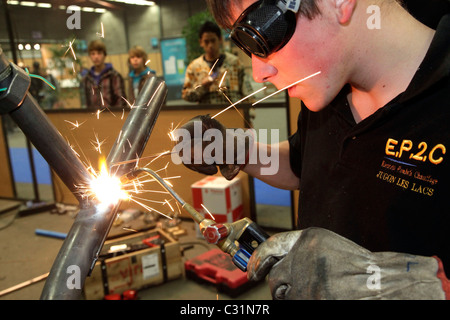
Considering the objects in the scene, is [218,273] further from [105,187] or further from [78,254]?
[78,254]

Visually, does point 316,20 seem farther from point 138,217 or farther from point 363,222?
point 138,217

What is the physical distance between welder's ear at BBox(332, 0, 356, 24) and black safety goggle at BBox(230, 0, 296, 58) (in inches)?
4.1

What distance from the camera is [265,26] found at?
0.91 meters

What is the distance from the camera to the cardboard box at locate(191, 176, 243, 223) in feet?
11.4

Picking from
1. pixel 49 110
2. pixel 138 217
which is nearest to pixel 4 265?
pixel 138 217

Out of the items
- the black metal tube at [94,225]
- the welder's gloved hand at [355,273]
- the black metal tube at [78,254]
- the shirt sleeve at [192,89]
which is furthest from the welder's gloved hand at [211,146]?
the shirt sleeve at [192,89]

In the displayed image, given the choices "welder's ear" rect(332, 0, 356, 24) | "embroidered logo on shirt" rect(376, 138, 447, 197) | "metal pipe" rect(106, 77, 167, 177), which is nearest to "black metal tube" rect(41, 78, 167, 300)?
"metal pipe" rect(106, 77, 167, 177)

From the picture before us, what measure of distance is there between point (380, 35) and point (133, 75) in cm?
422

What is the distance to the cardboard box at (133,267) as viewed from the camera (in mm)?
2650

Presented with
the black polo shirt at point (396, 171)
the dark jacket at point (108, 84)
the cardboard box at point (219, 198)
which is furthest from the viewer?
the dark jacket at point (108, 84)

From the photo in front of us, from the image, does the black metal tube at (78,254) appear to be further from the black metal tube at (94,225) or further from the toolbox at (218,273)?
the toolbox at (218,273)

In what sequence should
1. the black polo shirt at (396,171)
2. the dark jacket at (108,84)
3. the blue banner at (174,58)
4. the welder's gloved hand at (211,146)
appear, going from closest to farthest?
1. the black polo shirt at (396,171)
2. the welder's gloved hand at (211,146)
3. the dark jacket at (108,84)
4. the blue banner at (174,58)

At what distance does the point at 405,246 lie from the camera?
90 centimetres
